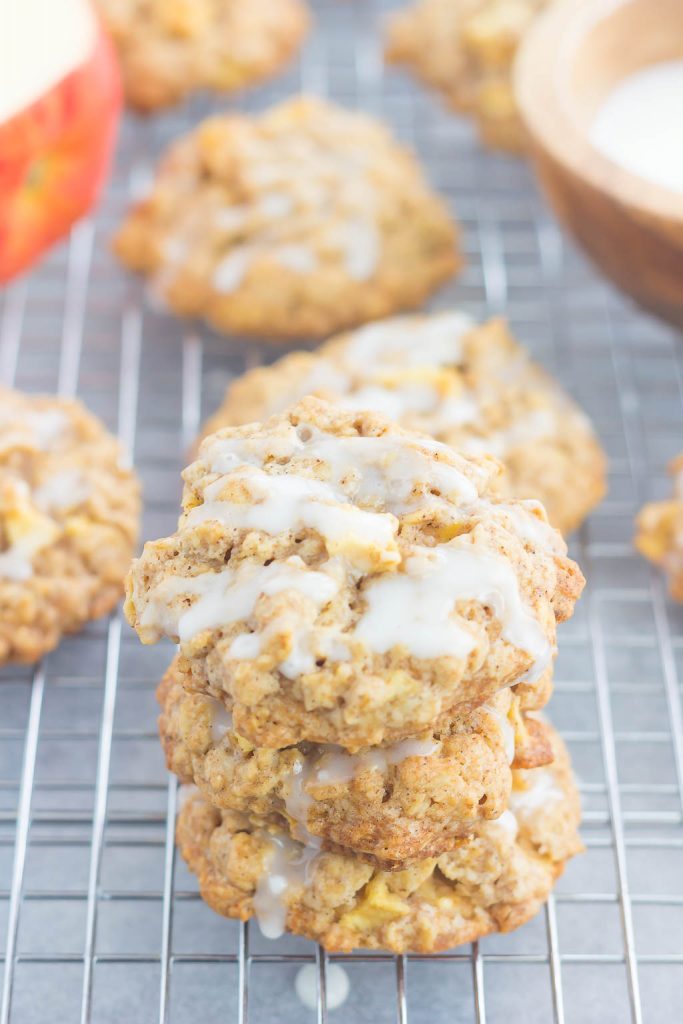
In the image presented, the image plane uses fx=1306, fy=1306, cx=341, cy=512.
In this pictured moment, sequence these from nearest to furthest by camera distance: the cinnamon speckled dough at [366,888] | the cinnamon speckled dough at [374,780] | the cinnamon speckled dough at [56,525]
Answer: the cinnamon speckled dough at [374,780], the cinnamon speckled dough at [366,888], the cinnamon speckled dough at [56,525]

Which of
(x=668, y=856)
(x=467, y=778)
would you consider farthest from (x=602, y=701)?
(x=467, y=778)

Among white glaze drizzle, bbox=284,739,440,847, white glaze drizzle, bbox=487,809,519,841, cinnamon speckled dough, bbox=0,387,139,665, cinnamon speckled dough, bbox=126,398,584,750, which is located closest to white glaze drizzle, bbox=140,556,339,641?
cinnamon speckled dough, bbox=126,398,584,750

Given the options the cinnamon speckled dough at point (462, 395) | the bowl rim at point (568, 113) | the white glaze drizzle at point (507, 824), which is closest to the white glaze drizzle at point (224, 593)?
the white glaze drizzle at point (507, 824)

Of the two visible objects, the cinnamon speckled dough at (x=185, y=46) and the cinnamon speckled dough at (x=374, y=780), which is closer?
the cinnamon speckled dough at (x=374, y=780)

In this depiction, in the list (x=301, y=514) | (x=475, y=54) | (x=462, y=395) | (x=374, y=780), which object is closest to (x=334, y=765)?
(x=374, y=780)

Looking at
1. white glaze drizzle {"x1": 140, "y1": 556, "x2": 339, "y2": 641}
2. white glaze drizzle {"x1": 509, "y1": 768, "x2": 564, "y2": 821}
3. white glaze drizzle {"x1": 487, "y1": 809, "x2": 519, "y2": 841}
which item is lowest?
white glaze drizzle {"x1": 509, "y1": 768, "x2": 564, "y2": 821}

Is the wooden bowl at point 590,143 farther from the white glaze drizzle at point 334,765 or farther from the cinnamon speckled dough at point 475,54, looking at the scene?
the white glaze drizzle at point 334,765

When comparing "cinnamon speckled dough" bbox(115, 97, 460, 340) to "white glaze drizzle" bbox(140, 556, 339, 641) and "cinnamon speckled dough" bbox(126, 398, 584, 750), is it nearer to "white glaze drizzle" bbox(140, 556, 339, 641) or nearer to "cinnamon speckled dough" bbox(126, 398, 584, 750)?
"cinnamon speckled dough" bbox(126, 398, 584, 750)

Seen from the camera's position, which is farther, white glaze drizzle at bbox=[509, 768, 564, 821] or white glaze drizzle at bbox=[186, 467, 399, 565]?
white glaze drizzle at bbox=[509, 768, 564, 821]
